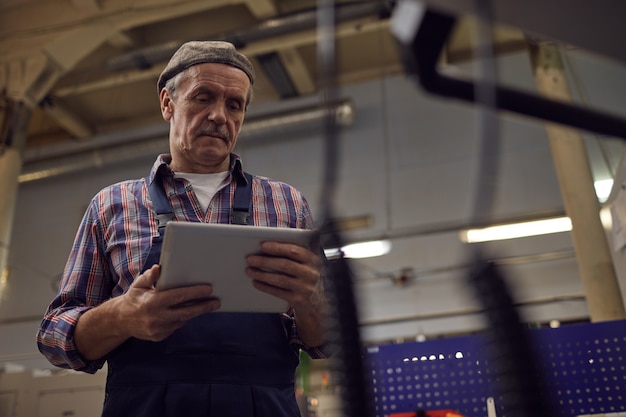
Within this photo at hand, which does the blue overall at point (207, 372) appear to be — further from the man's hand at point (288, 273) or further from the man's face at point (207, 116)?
the man's face at point (207, 116)

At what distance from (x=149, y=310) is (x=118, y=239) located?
0.31 m

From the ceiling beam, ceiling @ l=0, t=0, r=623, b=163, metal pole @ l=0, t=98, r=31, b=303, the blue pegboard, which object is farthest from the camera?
the ceiling beam

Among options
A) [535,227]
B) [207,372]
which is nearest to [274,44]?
[535,227]

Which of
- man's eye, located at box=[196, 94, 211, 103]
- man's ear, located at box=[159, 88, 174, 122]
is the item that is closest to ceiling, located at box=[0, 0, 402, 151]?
man's ear, located at box=[159, 88, 174, 122]

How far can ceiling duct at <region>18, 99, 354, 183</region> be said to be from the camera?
6258 millimetres

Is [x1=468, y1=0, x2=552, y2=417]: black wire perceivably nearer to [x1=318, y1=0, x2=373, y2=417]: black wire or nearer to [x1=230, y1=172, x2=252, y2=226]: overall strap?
[x1=318, y1=0, x2=373, y2=417]: black wire

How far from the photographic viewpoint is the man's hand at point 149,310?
939 mm

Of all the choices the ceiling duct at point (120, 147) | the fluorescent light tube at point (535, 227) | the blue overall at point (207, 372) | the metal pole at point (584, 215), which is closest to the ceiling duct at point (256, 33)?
the ceiling duct at point (120, 147)

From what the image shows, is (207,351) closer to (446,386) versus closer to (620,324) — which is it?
(446,386)

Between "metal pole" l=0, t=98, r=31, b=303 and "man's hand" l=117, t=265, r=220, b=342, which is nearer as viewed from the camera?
"man's hand" l=117, t=265, r=220, b=342

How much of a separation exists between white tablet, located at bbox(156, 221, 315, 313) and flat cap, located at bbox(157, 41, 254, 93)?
557 millimetres

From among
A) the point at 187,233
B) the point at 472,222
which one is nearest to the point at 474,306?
the point at 472,222

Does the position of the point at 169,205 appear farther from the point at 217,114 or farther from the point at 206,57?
the point at 206,57

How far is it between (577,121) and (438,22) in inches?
7.1
